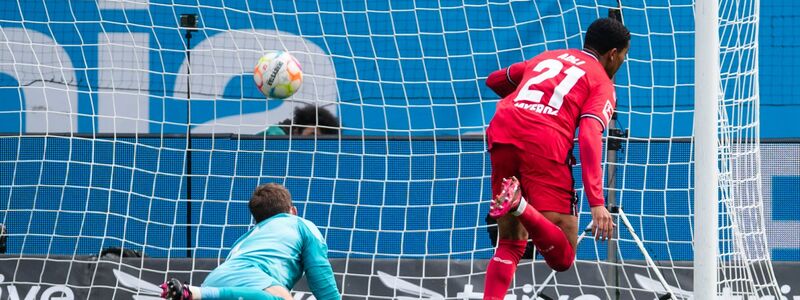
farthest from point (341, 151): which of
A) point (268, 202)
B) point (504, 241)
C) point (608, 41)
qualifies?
point (608, 41)

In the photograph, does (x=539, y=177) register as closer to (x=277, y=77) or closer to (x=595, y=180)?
(x=595, y=180)

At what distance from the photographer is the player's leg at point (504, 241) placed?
6383 mm

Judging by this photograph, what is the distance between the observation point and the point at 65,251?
8.99 metres

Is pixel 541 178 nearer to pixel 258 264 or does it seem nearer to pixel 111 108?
pixel 258 264

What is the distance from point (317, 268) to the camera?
261 inches

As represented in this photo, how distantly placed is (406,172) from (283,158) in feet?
2.84

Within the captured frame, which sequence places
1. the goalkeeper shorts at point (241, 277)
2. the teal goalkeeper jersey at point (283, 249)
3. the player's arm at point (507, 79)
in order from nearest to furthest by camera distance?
the goalkeeper shorts at point (241, 277) < the teal goalkeeper jersey at point (283, 249) < the player's arm at point (507, 79)

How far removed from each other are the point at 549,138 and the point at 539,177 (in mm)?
207

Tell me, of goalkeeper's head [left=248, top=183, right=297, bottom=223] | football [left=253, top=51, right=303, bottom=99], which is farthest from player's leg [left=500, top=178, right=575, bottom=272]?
football [left=253, top=51, right=303, bottom=99]

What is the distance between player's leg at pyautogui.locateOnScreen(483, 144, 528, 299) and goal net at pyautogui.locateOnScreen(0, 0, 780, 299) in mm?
1517

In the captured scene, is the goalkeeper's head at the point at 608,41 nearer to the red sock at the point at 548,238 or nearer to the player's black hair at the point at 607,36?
the player's black hair at the point at 607,36

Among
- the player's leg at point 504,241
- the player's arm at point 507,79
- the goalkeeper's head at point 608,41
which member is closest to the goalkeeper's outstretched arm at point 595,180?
the player's leg at point 504,241

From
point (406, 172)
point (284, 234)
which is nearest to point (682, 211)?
point (406, 172)

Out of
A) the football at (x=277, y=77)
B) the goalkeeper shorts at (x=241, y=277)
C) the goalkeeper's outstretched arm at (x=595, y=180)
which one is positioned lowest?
the goalkeeper shorts at (x=241, y=277)
